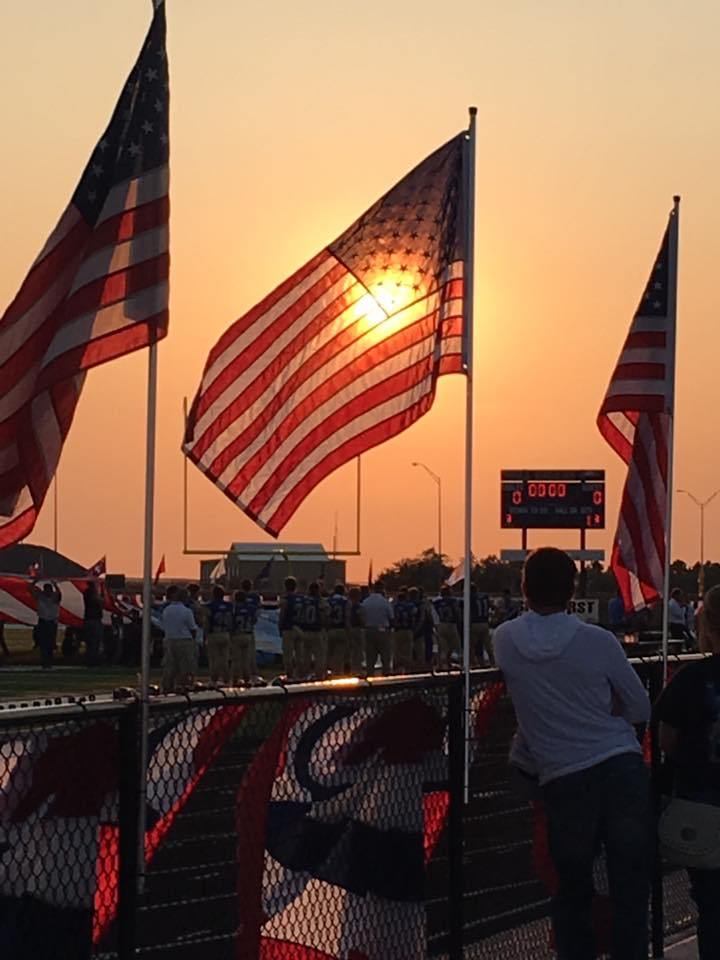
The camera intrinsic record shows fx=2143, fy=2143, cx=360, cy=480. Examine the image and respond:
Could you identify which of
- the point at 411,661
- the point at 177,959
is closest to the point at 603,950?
the point at 177,959

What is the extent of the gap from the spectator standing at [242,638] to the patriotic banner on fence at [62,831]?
32255 mm

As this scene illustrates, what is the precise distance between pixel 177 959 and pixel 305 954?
1.38 metres

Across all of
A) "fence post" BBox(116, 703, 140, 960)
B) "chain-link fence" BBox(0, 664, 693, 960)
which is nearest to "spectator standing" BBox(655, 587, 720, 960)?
"chain-link fence" BBox(0, 664, 693, 960)

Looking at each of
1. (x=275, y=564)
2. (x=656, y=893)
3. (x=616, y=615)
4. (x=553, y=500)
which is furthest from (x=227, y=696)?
(x=275, y=564)

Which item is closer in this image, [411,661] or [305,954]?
[305,954]

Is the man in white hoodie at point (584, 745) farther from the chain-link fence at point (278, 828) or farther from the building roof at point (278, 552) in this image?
the building roof at point (278, 552)

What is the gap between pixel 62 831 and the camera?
22.3ft

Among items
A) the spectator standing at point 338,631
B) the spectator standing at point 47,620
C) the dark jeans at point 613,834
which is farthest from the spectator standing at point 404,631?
the dark jeans at point 613,834

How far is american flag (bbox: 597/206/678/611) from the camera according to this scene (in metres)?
15.5

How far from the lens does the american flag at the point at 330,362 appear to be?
12.0 metres

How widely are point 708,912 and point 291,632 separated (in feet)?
111

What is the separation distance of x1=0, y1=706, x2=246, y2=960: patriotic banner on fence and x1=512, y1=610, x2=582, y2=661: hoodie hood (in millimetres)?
1476

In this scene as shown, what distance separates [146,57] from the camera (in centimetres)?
1006

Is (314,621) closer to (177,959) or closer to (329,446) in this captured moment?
(329,446)
